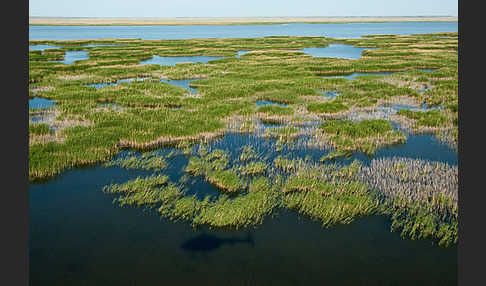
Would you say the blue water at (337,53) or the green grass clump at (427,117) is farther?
the blue water at (337,53)

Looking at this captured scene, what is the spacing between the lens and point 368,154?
17141 mm

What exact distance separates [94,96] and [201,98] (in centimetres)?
1016

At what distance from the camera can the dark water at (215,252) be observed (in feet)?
29.4

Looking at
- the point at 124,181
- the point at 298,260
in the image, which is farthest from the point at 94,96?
the point at 298,260

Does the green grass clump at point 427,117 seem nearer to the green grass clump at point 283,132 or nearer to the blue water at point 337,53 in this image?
the green grass clump at point 283,132

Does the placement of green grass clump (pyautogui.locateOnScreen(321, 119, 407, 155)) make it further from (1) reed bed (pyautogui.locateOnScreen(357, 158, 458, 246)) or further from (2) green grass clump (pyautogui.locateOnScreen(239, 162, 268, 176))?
(2) green grass clump (pyautogui.locateOnScreen(239, 162, 268, 176))

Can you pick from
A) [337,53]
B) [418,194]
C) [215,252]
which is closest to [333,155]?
[418,194]

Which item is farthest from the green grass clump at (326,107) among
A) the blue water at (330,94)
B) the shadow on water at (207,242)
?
the shadow on water at (207,242)

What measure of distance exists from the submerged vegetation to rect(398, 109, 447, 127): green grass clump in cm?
8

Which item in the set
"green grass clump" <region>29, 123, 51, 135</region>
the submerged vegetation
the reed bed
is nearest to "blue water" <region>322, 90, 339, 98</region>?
the submerged vegetation

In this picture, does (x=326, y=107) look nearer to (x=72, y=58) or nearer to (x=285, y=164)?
(x=285, y=164)

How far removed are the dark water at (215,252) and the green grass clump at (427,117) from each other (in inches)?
523

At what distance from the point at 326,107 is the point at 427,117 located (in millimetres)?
7002

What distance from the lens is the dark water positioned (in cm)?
897
